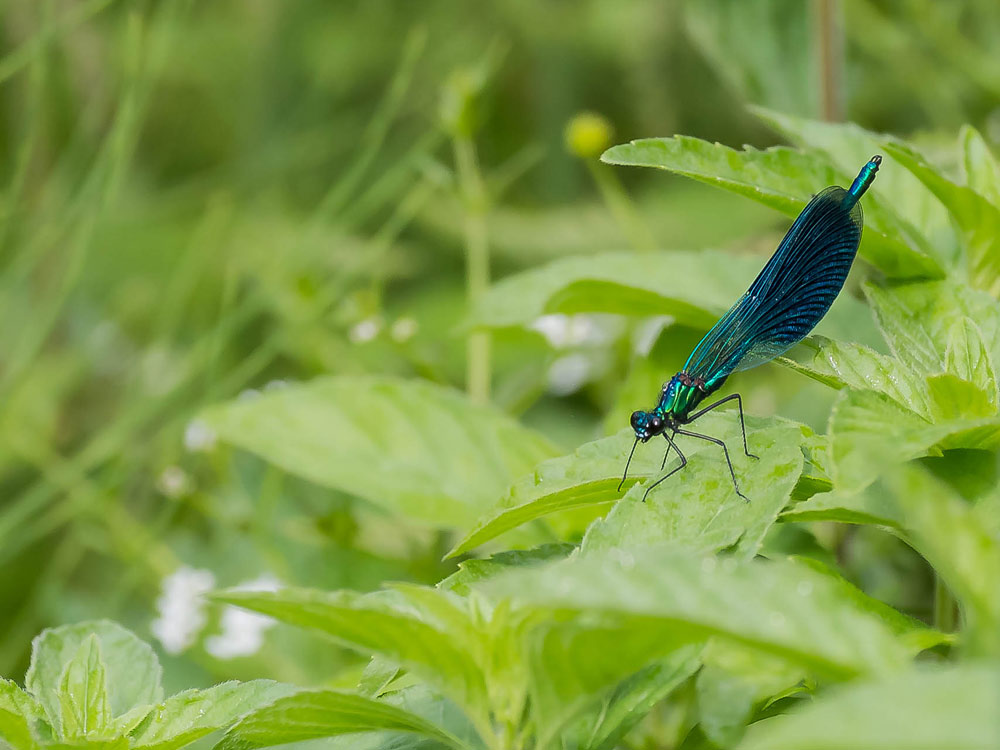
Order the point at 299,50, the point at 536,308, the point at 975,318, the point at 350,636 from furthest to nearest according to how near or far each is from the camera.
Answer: the point at 299,50
the point at 536,308
the point at 975,318
the point at 350,636

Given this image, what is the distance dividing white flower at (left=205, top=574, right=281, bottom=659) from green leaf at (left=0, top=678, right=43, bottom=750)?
527 mm

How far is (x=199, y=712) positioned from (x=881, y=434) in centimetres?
34

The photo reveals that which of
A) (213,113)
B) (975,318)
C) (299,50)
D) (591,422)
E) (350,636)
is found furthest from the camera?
(213,113)

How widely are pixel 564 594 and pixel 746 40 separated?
114 centimetres

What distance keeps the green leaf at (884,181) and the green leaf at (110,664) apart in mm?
505

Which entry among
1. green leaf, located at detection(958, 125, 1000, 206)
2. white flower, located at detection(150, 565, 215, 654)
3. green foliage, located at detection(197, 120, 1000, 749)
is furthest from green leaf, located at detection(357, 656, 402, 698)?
white flower, located at detection(150, 565, 215, 654)

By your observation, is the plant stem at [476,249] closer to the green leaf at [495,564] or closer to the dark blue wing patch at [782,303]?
the dark blue wing patch at [782,303]

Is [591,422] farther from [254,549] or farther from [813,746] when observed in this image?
[813,746]

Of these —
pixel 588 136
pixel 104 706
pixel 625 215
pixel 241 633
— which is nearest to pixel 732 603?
pixel 104 706

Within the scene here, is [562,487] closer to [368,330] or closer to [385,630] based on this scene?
[385,630]

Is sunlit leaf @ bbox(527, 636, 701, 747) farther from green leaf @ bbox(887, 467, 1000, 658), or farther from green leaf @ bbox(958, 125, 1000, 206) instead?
green leaf @ bbox(958, 125, 1000, 206)

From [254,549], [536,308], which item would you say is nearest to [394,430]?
[536,308]

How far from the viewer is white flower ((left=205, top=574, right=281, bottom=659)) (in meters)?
1.04

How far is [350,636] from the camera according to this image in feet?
1.40
